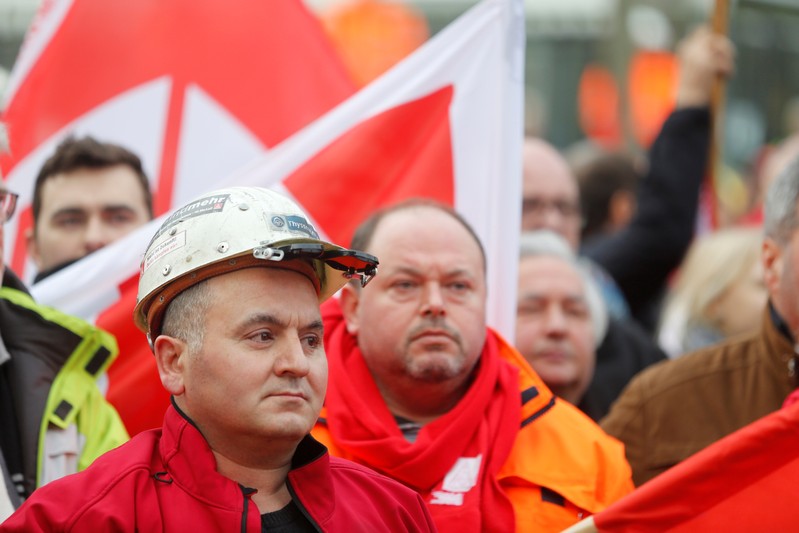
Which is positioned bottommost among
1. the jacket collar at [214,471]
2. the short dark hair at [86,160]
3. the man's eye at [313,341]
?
the jacket collar at [214,471]

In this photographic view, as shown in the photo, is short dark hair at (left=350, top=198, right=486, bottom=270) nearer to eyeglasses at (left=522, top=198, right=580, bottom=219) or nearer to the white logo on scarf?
the white logo on scarf

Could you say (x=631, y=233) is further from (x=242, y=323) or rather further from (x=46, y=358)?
(x=242, y=323)

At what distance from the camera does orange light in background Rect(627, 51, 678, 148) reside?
18.0 m

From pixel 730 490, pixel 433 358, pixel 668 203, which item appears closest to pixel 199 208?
pixel 433 358

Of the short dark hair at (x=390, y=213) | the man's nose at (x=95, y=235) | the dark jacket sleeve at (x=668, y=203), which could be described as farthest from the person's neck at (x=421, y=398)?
the dark jacket sleeve at (x=668, y=203)

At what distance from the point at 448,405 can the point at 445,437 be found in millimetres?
271

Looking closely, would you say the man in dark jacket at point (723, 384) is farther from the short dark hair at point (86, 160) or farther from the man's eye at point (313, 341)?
the short dark hair at point (86, 160)

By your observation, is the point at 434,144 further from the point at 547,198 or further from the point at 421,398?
the point at 421,398

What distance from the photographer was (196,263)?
2.78 metres

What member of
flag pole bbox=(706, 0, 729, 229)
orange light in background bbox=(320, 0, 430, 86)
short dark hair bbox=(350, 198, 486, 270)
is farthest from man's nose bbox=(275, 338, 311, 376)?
orange light in background bbox=(320, 0, 430, 86)

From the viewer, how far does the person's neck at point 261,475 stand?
2.86m

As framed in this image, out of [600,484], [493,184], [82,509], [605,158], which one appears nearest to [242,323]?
[82,509]

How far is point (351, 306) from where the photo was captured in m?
4.06

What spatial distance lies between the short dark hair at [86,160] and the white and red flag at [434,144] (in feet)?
1.20
